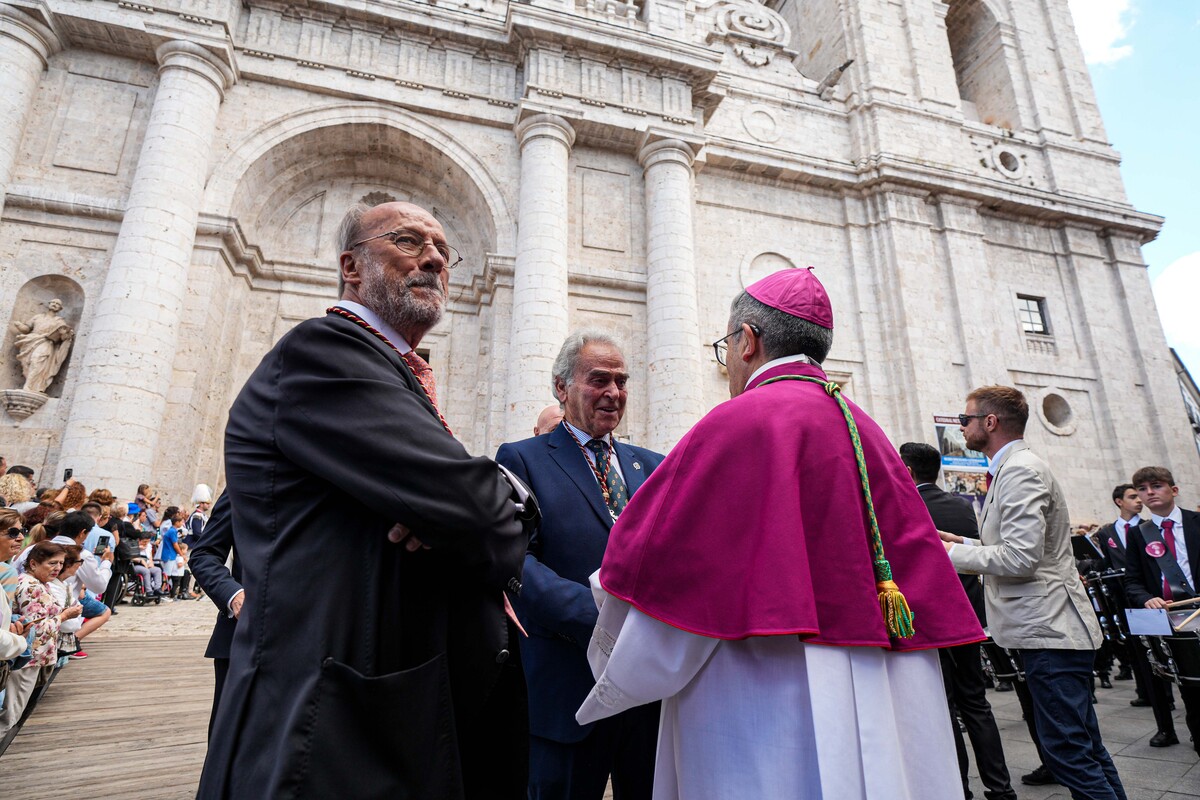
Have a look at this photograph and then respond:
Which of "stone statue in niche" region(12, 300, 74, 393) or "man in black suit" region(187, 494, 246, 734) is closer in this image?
"man in black suit" region(187, 494, 246, 734)

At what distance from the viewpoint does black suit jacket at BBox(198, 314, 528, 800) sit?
3.90 ft

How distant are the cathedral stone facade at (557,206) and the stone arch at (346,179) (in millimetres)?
66

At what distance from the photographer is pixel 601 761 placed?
2.19m

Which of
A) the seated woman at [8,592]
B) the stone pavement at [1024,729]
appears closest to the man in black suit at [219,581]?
the stone pavement at [1024,729]

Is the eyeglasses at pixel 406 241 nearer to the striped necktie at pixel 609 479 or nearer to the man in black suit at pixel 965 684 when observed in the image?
the striped necktie at pixel 609 479

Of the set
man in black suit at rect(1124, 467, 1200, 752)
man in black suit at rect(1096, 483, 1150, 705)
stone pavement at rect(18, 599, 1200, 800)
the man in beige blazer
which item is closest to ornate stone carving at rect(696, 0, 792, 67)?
man in black suit at rect(1096, 483, 1150, 705)

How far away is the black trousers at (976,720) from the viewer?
332 cm

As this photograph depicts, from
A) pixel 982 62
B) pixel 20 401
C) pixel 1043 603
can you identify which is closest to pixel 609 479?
pixel 1043 603

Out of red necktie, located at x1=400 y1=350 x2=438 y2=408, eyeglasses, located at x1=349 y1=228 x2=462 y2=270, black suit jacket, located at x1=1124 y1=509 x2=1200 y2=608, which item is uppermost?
eyeglasses, located at x1=349 y1=228 x2=462 y2=270

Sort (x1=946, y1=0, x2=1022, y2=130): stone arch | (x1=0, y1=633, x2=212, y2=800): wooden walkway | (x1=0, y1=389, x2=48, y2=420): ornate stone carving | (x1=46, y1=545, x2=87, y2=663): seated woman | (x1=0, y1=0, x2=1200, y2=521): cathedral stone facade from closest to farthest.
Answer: (x1=0, y1=633, x2=212, y2=800): wooden walkway, (x1=46, y1=545, x2=87, y2=663): seated woman, (x1=0, y1=389, x2=48, y2=420): ornate stone carving, (x1=0, y1=0, x2=1200, y2=521): cathedral stone facade, (x1=946, y1=0, x2=1022, y2=130): stone arch

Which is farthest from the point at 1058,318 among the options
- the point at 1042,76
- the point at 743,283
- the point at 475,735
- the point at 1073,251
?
the point at 475,735

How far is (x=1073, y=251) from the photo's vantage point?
17.2m

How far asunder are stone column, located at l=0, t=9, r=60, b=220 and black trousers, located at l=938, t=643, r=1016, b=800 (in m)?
13.2

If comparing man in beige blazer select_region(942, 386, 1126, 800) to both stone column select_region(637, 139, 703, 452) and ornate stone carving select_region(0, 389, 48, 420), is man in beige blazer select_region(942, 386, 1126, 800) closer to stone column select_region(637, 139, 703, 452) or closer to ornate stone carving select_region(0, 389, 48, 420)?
stone column select_region(637, 139, 703, 452)
